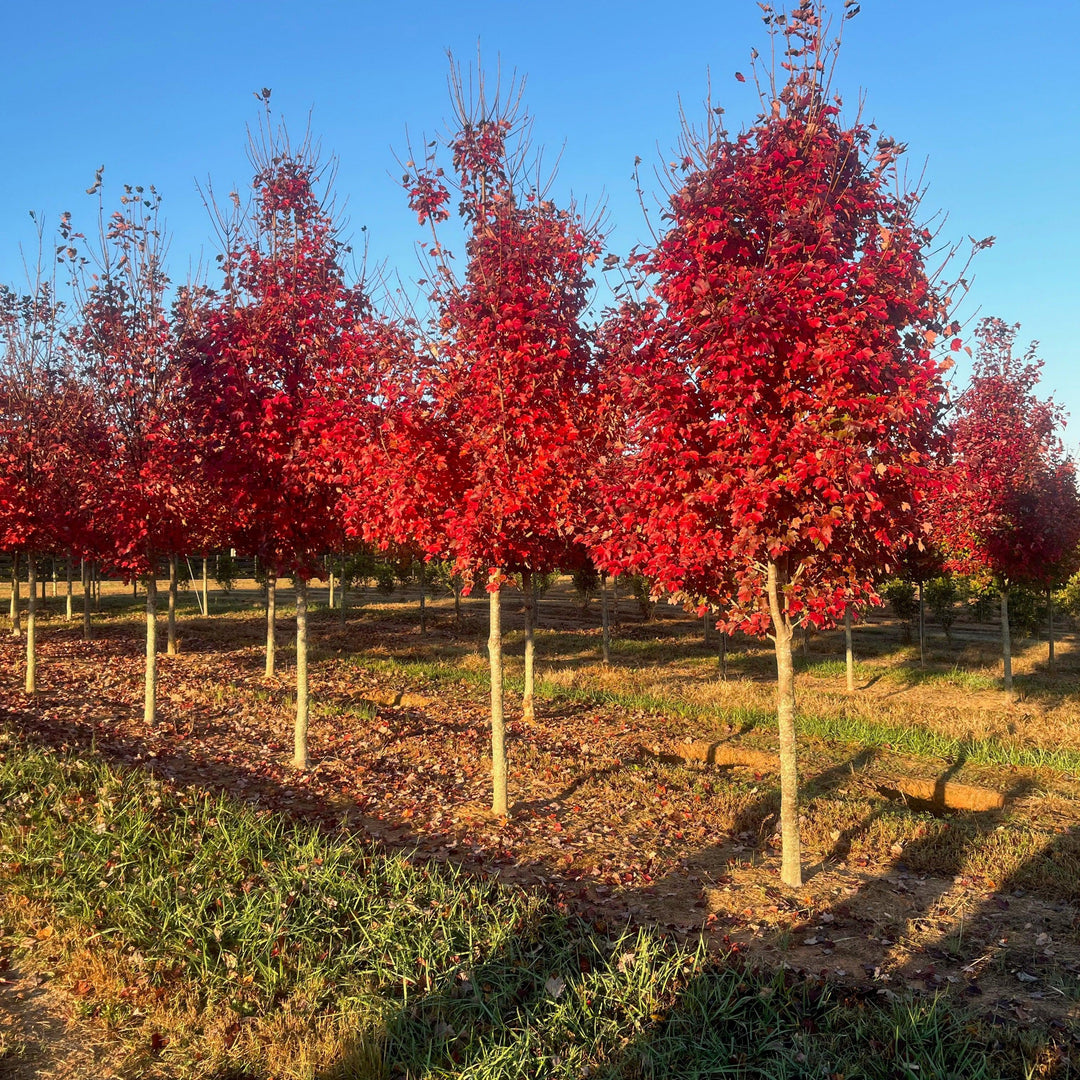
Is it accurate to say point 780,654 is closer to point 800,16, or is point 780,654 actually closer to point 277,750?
point 800,16

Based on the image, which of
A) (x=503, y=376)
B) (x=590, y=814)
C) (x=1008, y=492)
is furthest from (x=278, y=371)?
(x=1008, y=492)

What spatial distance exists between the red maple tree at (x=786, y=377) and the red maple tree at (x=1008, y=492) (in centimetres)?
1054

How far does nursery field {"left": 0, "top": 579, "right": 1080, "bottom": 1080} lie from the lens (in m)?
4.16

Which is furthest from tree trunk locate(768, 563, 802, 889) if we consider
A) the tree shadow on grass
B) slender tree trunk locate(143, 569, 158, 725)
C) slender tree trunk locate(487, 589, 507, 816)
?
slender tree trunk locate(143, 569, 158, 725)

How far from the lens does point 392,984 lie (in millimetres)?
4531

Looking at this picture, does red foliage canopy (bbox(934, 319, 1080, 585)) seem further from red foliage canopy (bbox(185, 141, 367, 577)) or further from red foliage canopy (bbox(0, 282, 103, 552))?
red foliage canopy (bbox(0, 282, 103, 552))

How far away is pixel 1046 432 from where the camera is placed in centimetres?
1655

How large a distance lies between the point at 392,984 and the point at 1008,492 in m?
15.6

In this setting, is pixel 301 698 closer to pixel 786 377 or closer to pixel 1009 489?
pixel 786 377

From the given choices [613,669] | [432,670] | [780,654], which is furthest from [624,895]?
[613,669]

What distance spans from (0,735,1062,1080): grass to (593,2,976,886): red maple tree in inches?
94.1

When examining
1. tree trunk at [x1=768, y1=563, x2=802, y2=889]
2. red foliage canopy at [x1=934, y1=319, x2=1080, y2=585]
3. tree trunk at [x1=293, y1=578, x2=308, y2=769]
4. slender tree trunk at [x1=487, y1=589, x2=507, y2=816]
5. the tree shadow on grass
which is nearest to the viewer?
the tree shadow on grass

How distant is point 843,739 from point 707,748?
2.29 m

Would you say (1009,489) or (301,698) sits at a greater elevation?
(1009,489)
